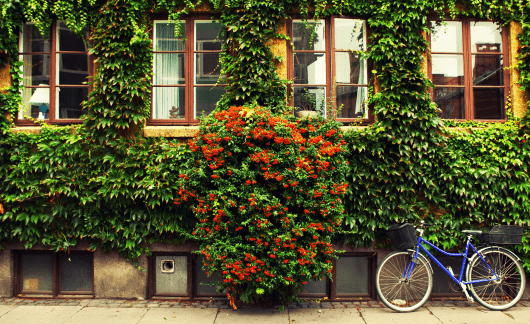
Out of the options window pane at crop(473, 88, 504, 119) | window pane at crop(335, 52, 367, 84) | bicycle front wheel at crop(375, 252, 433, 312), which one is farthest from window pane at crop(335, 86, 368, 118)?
bicycle front wheel at crop(375, 252, 433, 312)

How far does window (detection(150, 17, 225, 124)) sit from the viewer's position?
5.67m

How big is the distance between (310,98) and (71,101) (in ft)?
13.0

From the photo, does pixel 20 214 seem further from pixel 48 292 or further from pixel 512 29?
pixel 512 29

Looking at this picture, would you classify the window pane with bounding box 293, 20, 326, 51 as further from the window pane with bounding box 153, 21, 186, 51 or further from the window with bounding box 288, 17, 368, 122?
the window pane with bounding box 153, 21, 186, 51

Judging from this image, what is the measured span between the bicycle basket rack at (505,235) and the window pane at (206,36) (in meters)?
5.03

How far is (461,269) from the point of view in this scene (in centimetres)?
496

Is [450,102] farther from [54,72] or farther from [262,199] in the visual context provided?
[54,72]

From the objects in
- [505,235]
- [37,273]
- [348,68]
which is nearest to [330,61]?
[348,68]

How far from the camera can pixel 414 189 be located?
5309mm

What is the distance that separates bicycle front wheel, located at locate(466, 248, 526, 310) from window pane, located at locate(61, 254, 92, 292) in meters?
5.79

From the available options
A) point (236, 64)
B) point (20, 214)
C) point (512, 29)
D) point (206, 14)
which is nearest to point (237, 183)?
point (236, 64)

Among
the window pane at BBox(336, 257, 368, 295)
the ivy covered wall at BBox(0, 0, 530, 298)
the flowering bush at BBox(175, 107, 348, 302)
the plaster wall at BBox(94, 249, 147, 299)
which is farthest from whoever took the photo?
the window pane at BBox(336, 257, 368, 295)

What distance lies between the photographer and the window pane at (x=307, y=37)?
226 inches

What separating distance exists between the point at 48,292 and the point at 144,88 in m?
3.61
